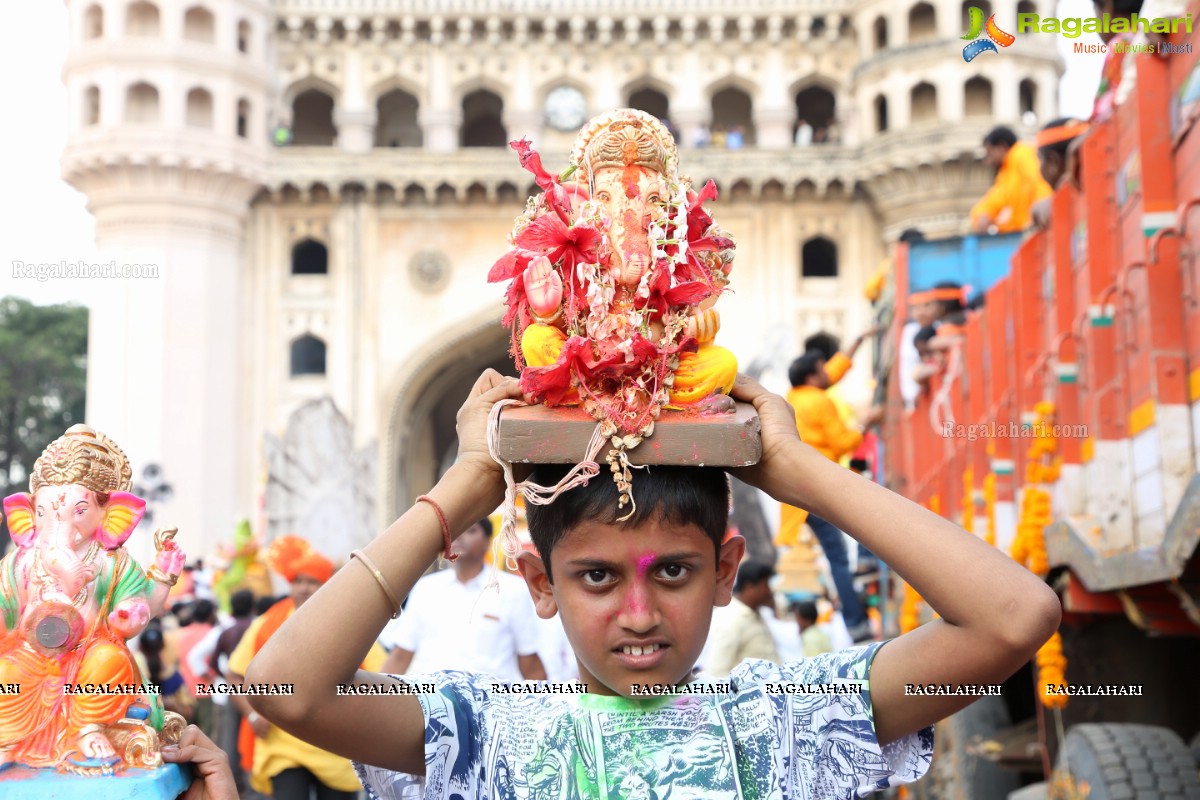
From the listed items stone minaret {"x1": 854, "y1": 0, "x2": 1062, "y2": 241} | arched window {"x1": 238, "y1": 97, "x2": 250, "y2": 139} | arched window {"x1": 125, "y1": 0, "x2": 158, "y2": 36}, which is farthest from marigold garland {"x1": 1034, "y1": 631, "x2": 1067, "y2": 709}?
arched window {"x1": 125, "y1": 0, "x2": 158, "y2": 36}

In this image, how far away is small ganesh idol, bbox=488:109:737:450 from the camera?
7.11ft

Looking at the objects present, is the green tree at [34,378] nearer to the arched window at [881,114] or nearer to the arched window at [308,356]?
the arched window at [308,356]

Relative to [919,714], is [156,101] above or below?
above

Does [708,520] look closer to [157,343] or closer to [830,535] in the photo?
[830,535]

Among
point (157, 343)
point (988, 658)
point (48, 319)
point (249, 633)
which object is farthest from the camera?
point (48, 319)

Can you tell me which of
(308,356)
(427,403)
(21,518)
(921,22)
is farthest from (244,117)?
(21,518)

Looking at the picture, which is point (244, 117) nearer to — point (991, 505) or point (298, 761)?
point (991, 505)

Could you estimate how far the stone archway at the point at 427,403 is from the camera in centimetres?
2666

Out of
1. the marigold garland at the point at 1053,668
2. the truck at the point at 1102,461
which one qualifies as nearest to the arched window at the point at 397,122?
the truck at the point at 1102,461

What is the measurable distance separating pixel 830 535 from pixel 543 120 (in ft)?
76.0

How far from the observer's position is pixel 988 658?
6.67 ft

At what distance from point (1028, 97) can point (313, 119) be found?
14994mm

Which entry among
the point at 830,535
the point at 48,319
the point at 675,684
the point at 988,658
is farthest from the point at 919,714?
the point at 48,319

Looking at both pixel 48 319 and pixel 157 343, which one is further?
pixel 48 319
